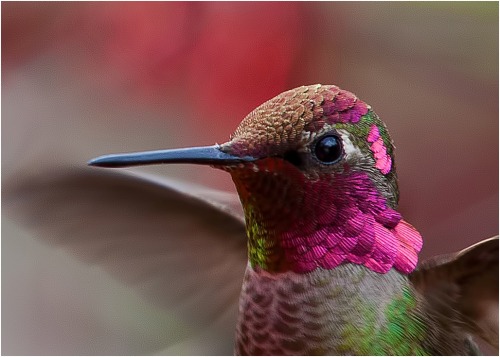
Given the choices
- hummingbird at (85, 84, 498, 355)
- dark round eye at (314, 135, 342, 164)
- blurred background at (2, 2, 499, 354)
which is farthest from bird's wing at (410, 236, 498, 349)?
blurred background at (2, 2, 499, 354)

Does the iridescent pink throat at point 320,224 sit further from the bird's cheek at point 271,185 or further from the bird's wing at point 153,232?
the bird's wing at point 153,232

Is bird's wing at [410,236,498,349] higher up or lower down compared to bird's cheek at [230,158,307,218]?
lower down

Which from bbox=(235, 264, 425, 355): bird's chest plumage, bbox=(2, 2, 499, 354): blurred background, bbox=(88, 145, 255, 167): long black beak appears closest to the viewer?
bbox=(88, 145, 255, 167): long black beak

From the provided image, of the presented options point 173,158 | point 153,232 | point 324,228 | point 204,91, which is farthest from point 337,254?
point 204,91

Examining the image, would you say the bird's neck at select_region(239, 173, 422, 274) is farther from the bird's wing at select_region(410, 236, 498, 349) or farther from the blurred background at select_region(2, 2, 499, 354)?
the blurred background at select_region(2, 2, 499, 354)

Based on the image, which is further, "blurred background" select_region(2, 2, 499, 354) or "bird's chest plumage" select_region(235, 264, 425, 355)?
"blurred background" select_region(2, 2, 499, 354)

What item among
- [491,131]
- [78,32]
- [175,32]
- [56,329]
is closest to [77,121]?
[78,32]

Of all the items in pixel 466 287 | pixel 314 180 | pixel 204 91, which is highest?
pixel 204 91

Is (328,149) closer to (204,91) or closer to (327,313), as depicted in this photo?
(327,313)
